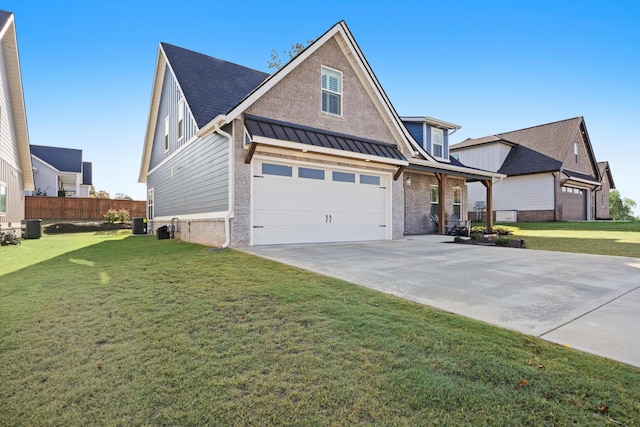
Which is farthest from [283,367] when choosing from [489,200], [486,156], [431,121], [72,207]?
[72,207]

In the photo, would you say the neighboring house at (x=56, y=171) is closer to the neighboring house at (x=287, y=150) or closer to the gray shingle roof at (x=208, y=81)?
the gray shingle roof at (x=208, y=81)

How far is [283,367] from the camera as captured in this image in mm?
2229

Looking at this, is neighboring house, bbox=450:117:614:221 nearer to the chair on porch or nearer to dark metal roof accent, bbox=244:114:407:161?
the chair on porch

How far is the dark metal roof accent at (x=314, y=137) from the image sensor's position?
8166 millimetres

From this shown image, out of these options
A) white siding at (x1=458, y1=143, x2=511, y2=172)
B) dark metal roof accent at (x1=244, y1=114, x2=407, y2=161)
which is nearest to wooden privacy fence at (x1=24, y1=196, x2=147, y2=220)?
dark metal roof accent at (x1=244, y1=114, x2=407, y2=161)

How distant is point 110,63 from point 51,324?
14.2 meters

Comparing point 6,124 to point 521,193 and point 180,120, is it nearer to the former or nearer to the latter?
point 180,120

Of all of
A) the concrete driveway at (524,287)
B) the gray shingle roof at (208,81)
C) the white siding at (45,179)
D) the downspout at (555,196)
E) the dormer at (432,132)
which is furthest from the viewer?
the white siding at (45,179)

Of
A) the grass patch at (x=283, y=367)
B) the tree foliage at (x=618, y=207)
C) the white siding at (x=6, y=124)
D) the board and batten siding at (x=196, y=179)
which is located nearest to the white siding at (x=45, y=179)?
the white siding at (x=6, y=124)

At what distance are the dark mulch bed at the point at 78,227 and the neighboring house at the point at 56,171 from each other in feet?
36.0

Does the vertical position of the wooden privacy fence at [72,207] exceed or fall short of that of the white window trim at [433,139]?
it falls short

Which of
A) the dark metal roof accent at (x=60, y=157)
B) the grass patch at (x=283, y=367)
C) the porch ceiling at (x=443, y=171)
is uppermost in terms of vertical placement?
the dark metal roof accent at (x=60, y=157)

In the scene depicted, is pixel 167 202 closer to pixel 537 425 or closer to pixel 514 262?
pixel 514 262

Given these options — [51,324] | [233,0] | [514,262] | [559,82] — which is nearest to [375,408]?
[51,324]
